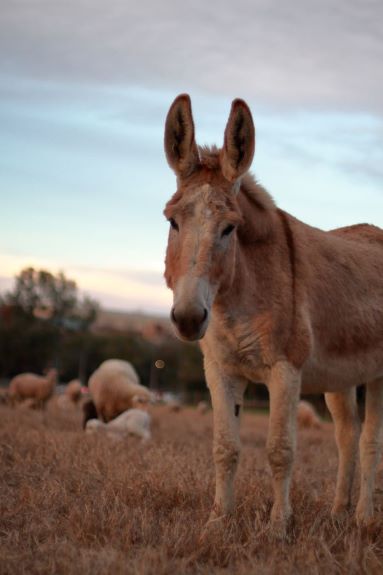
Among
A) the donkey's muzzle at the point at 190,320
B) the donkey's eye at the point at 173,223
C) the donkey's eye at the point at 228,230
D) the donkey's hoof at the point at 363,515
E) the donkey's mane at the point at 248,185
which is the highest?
the donkey's mane at the point at 248,185

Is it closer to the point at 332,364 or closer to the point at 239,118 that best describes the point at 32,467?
the point at 332,364

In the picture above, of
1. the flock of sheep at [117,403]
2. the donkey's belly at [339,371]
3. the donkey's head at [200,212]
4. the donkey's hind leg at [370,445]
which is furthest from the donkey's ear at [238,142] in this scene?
the flock of sheep at [117,403]

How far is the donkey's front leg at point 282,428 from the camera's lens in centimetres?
511

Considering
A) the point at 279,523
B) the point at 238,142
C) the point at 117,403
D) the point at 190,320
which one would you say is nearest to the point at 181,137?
the point at 238,142

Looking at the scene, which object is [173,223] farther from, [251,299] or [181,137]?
[251,299]

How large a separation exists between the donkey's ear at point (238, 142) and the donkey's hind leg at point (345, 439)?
2.80 metres

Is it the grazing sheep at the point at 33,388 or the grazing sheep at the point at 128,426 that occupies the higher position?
the grazing sheep at the point at 33,388

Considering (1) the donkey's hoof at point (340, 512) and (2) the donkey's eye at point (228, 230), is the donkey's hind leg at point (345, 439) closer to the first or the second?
(1) the donkey's hoof at point (340, 512)

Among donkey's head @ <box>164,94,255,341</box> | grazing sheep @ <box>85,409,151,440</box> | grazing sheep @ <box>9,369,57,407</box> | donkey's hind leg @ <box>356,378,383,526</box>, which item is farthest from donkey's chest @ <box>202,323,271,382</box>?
grazing sheep @ <box>9,369,57,407</box>

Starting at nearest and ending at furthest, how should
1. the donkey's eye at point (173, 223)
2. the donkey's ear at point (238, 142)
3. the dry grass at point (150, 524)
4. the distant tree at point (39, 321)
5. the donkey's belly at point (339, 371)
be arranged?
1. the dry grass at point (150, 524)
2. the donkey's eye at point (173, 223)
3. the donkey's ear at point (238, 142)
4. the donkey's belly at point (339, 371)
5. the distant tree at point (39, 321)

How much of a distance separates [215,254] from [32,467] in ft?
11.9

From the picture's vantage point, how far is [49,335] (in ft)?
235

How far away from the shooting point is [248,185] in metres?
5.54

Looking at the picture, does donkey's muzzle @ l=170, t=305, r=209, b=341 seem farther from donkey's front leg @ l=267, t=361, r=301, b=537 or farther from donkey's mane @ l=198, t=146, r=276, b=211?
donkey's mane @ l=198, t=146, r=276, b=211
